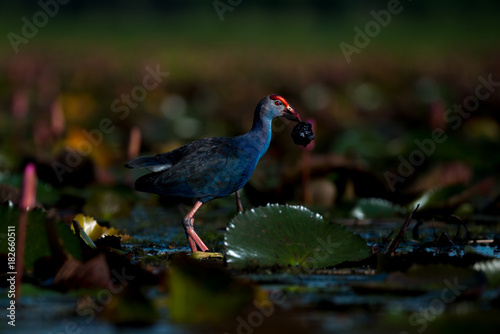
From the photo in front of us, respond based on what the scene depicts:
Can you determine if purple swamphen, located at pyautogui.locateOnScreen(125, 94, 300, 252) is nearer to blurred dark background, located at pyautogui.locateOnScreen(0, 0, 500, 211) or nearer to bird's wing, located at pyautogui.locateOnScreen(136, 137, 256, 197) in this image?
bird's wing, located at pyautogui.locateOnScreen(136, 137, 256, 197)

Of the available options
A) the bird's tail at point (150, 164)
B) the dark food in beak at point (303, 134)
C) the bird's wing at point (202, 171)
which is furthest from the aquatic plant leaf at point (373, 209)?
the bird's tail at point (150, 164)

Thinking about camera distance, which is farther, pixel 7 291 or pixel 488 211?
pixel 488 211

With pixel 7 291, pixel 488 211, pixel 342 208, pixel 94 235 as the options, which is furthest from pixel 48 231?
pixel 488 211

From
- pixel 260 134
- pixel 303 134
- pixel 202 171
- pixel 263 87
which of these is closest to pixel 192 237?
pixel 202 171

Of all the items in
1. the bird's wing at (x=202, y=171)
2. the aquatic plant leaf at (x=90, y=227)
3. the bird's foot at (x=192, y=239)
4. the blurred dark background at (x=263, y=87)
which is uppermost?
the bird's wing at (x=202, y=171)

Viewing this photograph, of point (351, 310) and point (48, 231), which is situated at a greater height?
point (48, 231)

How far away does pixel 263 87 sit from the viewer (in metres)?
14.6

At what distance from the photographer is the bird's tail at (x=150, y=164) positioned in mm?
4617

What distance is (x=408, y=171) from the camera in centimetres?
730

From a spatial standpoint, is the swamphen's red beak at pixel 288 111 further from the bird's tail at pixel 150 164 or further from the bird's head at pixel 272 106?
the bird's tail at pixel 150 164

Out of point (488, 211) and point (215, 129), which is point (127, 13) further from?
point (488, 211)

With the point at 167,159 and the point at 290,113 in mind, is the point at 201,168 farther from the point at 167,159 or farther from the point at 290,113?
the point at 290,113

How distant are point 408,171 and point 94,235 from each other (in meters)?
3.36

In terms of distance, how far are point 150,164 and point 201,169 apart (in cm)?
27
